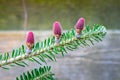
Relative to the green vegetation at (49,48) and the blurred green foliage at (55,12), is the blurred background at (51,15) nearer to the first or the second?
the blurred green foliage at (55,12)

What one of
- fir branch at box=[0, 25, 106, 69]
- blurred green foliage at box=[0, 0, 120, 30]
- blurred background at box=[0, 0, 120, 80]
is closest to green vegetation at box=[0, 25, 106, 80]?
fir branch at box=[0, 25, 106, 69]

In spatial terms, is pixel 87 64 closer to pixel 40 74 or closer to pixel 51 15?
pixel 51 15

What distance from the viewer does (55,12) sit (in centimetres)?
365

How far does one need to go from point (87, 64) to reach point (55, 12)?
129 centimetres

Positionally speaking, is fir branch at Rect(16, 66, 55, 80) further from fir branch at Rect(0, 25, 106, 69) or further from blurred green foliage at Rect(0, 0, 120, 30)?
blurred green foliage at Rect(0, 0, 120, 30)

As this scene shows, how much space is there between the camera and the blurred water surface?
2.28 m

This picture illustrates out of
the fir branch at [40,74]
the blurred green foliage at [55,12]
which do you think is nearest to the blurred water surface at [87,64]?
the blurred green foliage at [55,12]

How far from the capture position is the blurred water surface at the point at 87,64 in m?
2.28

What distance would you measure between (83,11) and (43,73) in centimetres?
336

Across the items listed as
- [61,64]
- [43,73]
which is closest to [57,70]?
[61,64]

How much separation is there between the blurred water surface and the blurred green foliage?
448mm

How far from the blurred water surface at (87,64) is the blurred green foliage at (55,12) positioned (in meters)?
0.45

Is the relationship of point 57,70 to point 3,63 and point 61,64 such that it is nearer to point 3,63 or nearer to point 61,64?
point 61,64

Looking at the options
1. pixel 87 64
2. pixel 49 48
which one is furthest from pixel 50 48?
pixel 87 64
